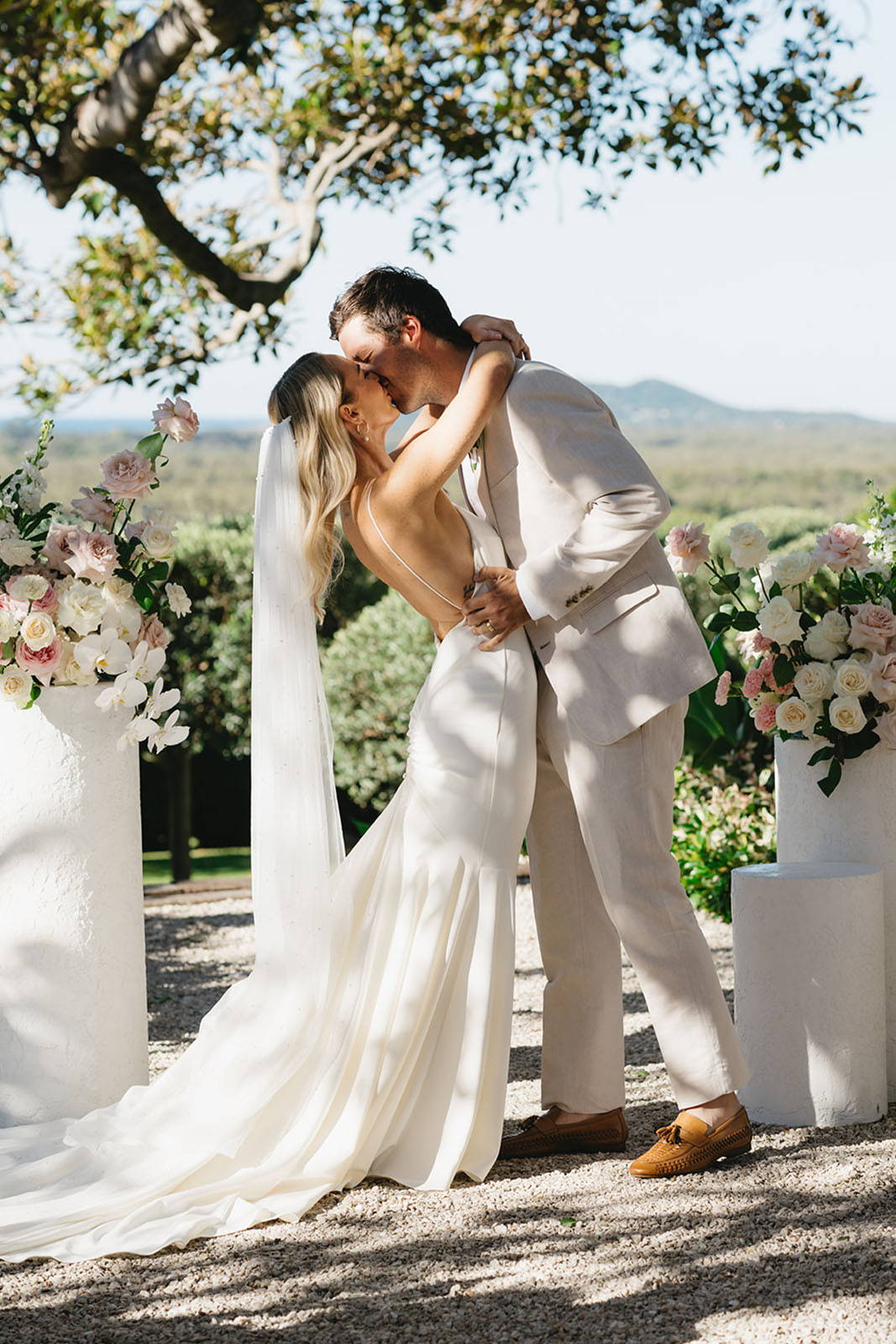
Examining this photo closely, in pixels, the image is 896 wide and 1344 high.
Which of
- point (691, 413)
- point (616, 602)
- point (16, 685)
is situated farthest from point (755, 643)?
point (691, 413)

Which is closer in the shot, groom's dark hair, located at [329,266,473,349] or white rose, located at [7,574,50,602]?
groom's dark hair, located at [329,266,473,349]

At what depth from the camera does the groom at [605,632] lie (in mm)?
3188

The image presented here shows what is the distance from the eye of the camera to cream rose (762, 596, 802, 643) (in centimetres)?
379

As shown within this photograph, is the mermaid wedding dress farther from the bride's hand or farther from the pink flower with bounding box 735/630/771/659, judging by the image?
the pink flower with bounding box 735/630/771/659

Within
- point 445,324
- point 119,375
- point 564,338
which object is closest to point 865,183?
point 564,338

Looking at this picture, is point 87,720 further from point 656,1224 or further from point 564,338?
point 564,338

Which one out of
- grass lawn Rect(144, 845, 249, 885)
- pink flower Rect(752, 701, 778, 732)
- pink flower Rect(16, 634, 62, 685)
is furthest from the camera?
grass lawn Rect(144, 845, 249, 885)

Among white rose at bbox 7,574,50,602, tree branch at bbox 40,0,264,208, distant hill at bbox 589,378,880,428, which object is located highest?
distant hill at bbox 589,378,880,428

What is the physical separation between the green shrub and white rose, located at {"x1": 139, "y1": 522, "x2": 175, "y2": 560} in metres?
3.62

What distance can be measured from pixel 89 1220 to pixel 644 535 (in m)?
1.88

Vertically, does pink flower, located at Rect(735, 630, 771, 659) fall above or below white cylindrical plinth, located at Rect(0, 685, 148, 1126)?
above

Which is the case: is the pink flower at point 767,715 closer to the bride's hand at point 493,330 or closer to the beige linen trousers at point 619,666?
the beige linen trousers at point 619,666

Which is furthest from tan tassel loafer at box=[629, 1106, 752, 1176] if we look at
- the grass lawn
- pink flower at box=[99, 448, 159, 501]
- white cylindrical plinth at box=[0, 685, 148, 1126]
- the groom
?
the grass lawn

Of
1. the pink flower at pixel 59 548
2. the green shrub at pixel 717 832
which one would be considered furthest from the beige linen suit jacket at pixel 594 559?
the green shrub at pixel 717 832
